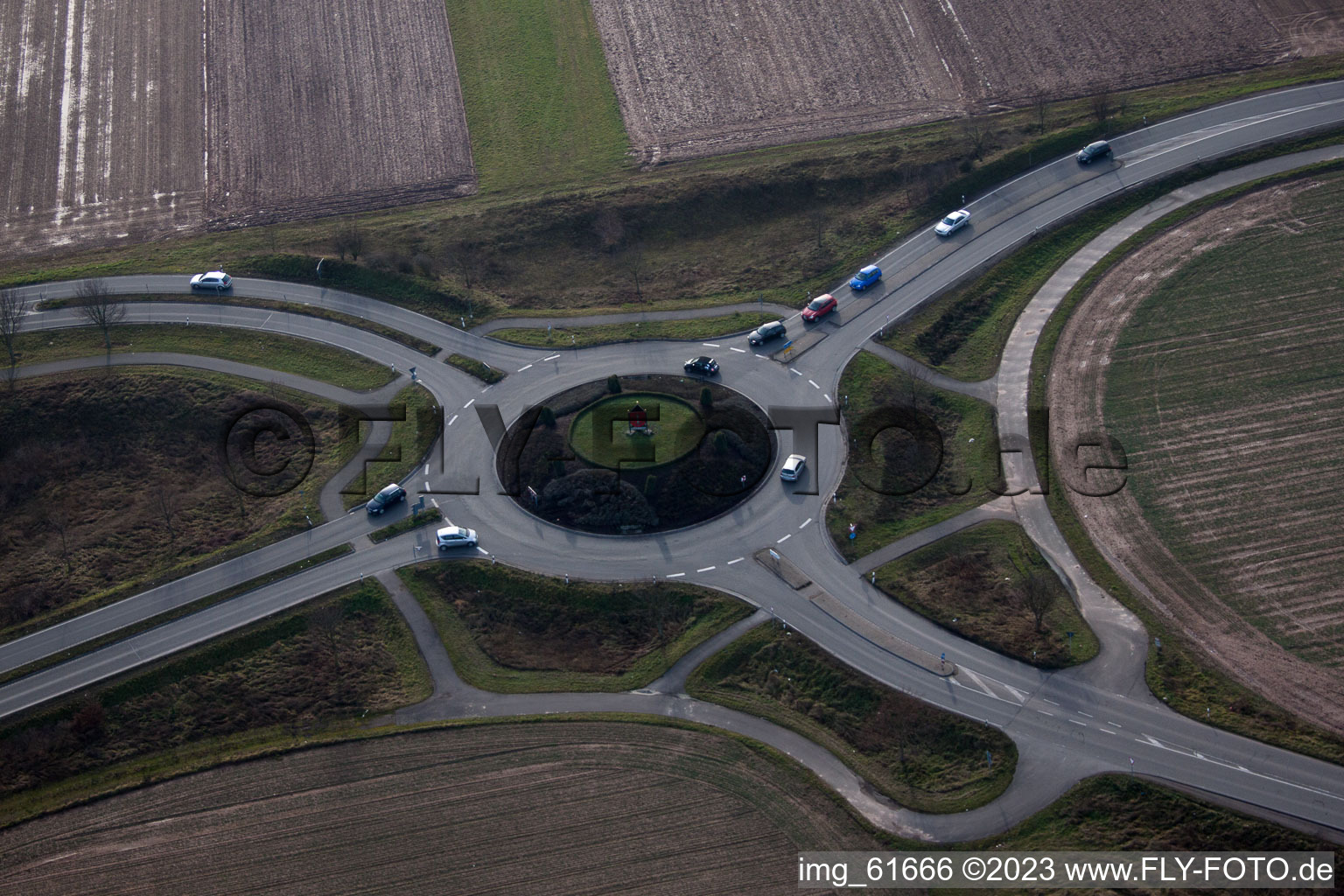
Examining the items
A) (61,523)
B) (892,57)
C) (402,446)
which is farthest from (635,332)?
(892,57)

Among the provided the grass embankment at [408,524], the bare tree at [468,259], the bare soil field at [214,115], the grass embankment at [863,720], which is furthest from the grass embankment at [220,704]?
the bare soil field at [214,115]

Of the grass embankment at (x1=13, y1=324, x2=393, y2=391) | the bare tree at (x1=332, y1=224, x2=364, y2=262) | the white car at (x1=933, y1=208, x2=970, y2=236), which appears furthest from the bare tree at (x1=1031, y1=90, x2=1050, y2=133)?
the grass embankment at (x1=13, y1=324, x2=393, y2=391)

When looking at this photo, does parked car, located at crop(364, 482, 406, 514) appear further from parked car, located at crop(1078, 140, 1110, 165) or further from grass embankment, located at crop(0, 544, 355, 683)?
parked car, located at crop(1078, 140, 1110, 165)

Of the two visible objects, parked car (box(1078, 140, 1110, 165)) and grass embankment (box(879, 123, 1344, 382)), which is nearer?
grass embankment (box(879, 123, 1344, 382))

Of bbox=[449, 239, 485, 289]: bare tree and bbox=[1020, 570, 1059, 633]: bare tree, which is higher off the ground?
bbox=[449, 239, 485, 289]: bare tree

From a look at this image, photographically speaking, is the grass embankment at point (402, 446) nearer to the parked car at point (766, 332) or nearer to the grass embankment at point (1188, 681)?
the parked car at point (766, 332)

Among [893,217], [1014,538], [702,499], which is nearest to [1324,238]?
[893,217]

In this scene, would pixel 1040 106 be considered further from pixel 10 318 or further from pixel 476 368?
pixel 10 318
